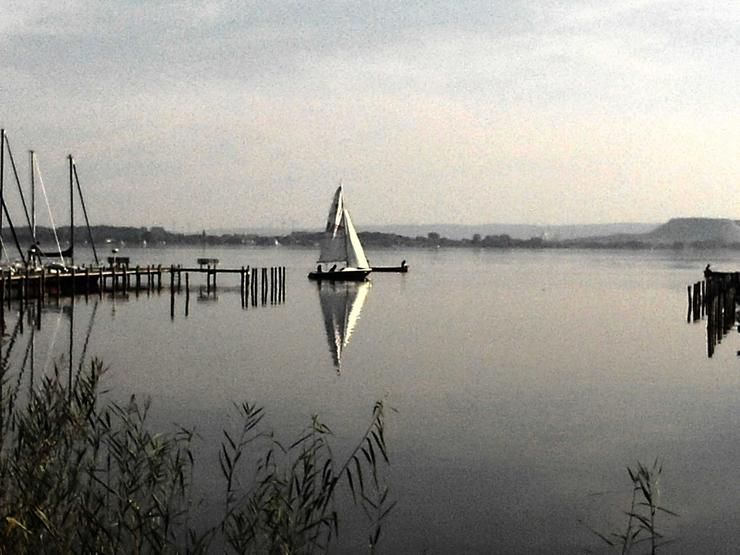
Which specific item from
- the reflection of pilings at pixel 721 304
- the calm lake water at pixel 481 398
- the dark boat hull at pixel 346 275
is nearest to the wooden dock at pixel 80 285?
the calm lake water at pixel 481 398

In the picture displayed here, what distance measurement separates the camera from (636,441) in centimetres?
2167

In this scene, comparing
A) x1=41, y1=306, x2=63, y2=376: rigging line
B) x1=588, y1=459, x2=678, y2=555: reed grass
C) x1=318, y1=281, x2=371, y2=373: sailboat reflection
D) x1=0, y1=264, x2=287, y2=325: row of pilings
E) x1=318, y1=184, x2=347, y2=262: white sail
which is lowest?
x1=318, y1=281, x2=371, y2=373: sailboat reflection

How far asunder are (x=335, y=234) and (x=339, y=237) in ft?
2.36

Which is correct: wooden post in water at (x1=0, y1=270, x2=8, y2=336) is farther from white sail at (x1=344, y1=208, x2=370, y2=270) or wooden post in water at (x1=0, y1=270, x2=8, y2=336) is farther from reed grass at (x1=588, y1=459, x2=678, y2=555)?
white sail at (x1=344, y1=208, x2=370, y2=270)

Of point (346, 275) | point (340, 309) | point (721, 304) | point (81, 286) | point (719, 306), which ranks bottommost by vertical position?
point (340, 309)

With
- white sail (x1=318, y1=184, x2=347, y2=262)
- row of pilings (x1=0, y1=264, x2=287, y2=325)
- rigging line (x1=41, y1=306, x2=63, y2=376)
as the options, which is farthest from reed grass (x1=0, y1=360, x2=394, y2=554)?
white sail (x1=318, y1=184, x2=347, y2=262)

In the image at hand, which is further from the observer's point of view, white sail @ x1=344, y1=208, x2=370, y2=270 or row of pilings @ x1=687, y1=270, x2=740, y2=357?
white sail @ x1=344, y1=208, x2=370, y2=270

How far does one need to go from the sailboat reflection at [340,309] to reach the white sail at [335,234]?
302 centimetres

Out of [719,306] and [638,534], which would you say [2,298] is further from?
[638,534]

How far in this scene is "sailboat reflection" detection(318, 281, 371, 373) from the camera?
4366cm

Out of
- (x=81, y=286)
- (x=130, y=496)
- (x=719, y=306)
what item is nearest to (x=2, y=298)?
(x=81, y=286)

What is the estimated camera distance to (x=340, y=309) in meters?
64.8

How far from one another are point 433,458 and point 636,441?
201 inches

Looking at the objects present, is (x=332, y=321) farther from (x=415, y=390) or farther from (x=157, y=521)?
(x=157, y=521)
